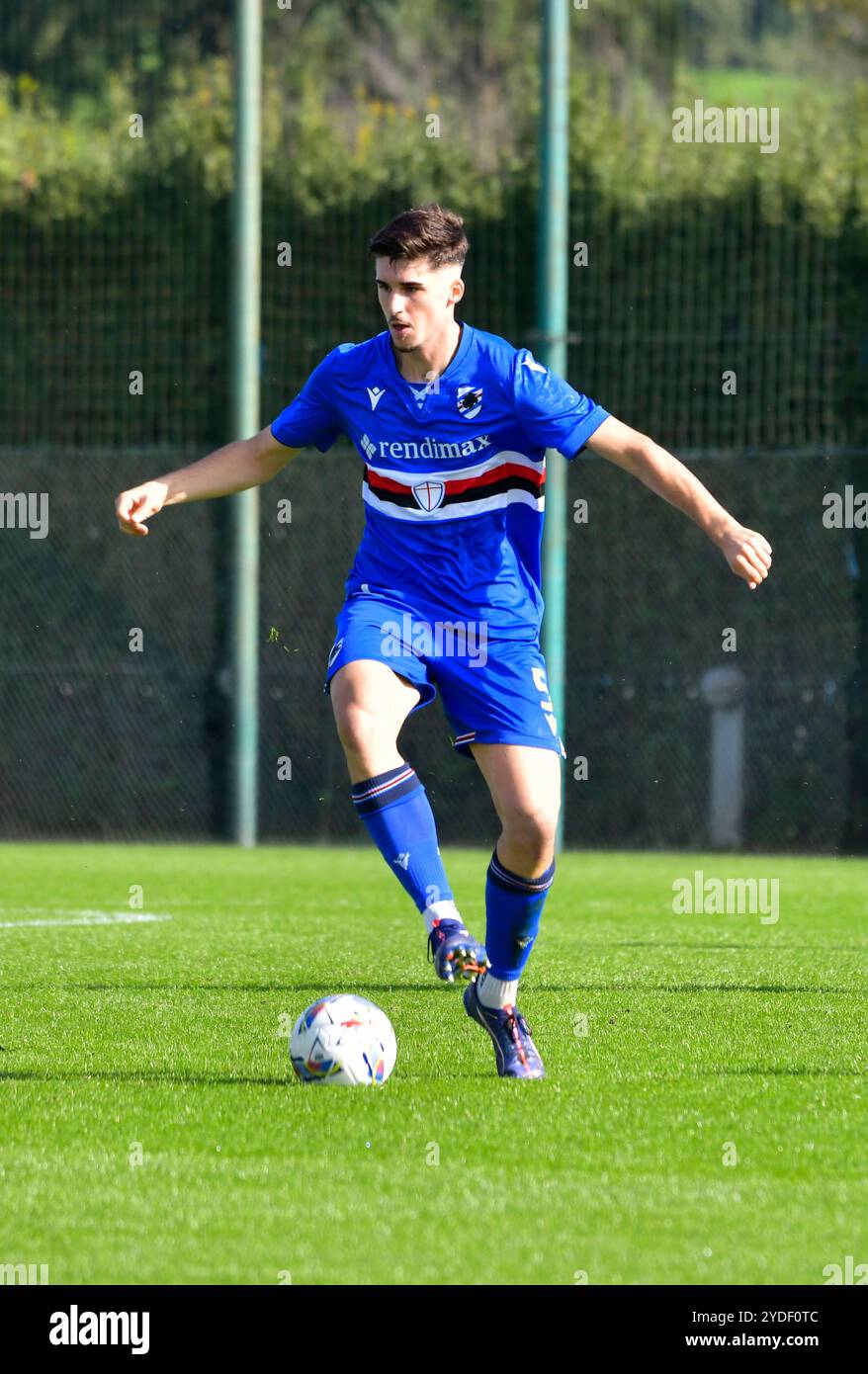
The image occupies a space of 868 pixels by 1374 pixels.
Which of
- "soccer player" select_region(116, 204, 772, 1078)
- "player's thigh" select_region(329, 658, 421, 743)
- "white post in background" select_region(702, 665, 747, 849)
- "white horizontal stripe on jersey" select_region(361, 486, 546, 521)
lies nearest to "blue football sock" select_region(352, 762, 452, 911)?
"soccer player" select_region(116, 204, 772, 1078)

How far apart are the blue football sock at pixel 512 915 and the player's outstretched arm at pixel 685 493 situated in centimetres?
96

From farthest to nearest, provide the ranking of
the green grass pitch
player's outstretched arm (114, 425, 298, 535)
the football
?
1. player's outstretched arm (114, 425, 298, 535)
2. the football
3. the green grass pitch

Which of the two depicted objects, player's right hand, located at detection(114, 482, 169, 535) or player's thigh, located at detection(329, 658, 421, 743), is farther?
player's right hand, located at detection(114, 482, 169, 535)

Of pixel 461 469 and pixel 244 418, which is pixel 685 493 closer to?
pixel 461 469

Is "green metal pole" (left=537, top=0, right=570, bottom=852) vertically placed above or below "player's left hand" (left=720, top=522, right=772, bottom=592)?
above

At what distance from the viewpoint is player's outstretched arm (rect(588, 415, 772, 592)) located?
4988mm

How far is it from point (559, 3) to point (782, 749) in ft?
17.2

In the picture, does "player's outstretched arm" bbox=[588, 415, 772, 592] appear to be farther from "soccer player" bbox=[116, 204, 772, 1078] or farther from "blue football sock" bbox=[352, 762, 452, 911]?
"blue football sock" bbox=[352, 762, 452, 911]

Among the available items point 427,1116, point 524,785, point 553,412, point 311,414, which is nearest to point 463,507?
point 553,412

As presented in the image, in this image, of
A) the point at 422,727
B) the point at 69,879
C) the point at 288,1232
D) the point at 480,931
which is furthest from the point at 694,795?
the point at 288,1232

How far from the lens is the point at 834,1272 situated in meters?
3.27

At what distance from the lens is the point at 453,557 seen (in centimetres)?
549

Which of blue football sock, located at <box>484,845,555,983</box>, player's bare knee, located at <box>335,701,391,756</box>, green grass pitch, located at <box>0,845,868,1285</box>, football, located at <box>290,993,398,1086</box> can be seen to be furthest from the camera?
blue football sock, located at <box>484,845,555,983</box>

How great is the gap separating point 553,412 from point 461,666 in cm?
70
